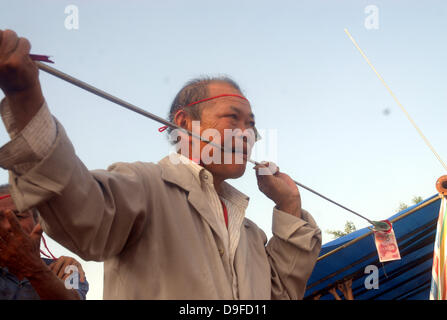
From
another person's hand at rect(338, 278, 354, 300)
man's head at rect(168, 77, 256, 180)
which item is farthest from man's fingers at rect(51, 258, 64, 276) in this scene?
another person's hand at rect(338, 278, 354, 300)

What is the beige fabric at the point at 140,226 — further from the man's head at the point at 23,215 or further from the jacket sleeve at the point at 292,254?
the man's head at the point at 23,215

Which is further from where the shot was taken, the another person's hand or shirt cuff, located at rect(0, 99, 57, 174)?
the another person's hand

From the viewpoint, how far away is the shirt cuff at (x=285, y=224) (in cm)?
163

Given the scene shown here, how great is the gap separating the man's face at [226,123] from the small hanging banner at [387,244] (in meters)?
1.91

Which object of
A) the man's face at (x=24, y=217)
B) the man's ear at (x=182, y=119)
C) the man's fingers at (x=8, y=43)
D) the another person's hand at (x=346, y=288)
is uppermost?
the man's ear at (x=182, y=119)

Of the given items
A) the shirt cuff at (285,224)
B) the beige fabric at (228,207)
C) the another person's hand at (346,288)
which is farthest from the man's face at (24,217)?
the another person's hand at (346,288)

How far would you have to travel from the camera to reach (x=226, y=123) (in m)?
1.66

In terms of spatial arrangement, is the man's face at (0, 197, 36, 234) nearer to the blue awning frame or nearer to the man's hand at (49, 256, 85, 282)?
the man's hand at (49, 256, 85, 282)

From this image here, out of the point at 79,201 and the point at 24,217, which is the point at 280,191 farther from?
the point at 24,217

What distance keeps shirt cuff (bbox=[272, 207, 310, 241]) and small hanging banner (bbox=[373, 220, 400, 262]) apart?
1731 millimetres

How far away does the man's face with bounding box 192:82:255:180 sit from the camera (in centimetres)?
158

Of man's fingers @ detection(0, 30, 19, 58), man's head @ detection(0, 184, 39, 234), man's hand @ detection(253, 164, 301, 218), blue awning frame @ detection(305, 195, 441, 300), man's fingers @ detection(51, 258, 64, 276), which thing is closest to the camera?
man's fingers @ detection(0, 30, 19, 58)
